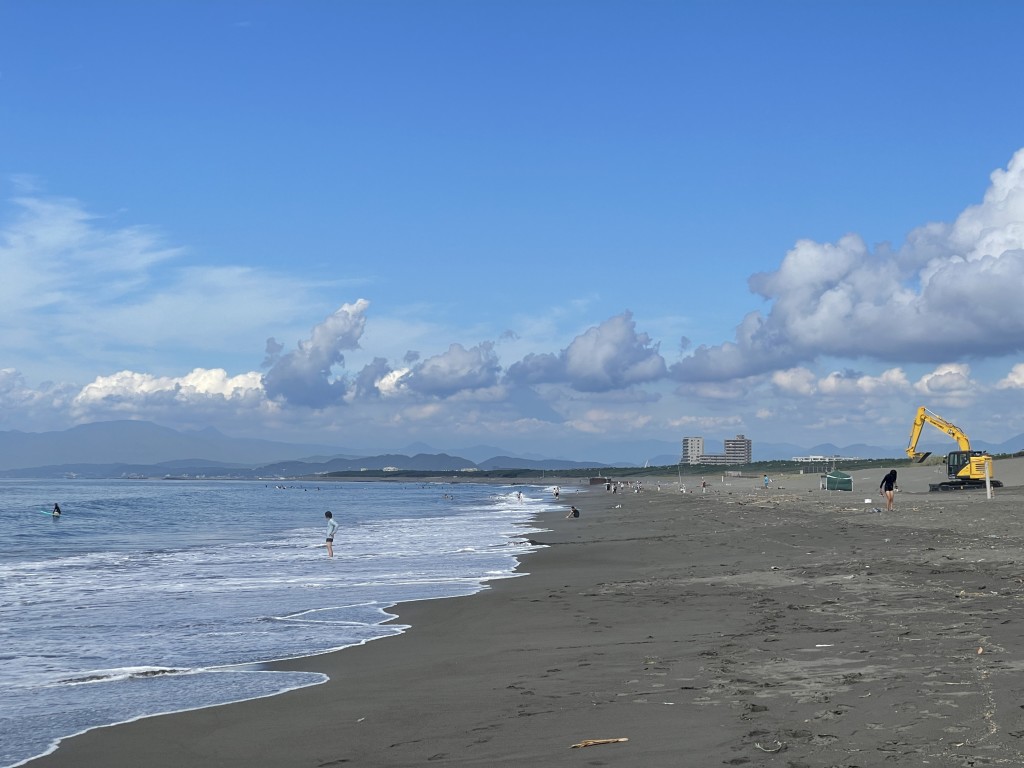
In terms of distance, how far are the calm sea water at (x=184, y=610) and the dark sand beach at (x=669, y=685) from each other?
97 centimetres

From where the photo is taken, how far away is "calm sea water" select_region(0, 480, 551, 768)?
431 inches

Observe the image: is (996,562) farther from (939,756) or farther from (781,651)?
(939,756)

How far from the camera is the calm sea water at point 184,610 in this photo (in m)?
11.0

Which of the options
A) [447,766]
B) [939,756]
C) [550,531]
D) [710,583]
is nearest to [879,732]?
[939,756]

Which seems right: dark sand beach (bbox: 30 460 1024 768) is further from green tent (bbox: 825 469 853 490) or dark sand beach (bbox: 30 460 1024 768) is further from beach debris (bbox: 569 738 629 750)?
green tent (bbox: 825 469 853 490)

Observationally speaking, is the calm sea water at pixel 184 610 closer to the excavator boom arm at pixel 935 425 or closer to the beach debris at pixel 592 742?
the beach debris at pixel 592 742

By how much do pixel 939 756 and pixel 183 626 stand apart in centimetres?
1374

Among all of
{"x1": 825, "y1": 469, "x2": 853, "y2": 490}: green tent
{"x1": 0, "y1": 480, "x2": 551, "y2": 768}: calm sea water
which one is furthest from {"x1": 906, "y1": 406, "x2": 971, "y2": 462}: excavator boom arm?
{"x1": 0, "y1": 480, "x2": 551, "y2": 768}: calm sea water

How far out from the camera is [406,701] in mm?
9859

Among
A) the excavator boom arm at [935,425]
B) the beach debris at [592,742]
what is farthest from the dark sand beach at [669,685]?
the excavator boom arm at [935,425]

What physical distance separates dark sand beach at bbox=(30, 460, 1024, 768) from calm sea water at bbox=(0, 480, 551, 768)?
97 cm

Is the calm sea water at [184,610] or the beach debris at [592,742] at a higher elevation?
the beach debris at [592,742]

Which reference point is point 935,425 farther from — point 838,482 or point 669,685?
point 669,685

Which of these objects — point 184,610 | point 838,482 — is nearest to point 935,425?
point 838,482
